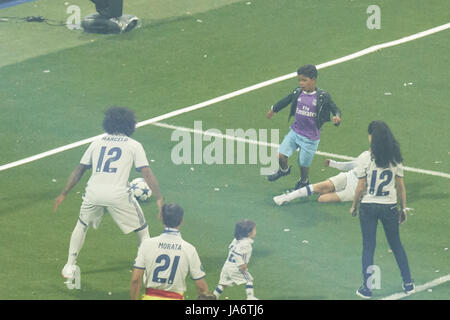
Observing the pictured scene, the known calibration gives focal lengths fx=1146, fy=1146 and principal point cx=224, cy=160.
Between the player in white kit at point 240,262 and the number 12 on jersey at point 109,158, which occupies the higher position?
the number 12 on jersey at point 109,158

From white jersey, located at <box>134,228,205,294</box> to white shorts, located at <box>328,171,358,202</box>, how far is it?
18.2 ft

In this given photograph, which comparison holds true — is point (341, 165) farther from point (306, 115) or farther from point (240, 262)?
point (240, 262)

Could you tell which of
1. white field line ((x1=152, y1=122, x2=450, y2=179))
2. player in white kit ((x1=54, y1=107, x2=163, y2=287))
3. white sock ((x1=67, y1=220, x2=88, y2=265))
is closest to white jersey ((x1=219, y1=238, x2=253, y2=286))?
player in white kit ((x1=54, y1=107, x2=163, y2=287))

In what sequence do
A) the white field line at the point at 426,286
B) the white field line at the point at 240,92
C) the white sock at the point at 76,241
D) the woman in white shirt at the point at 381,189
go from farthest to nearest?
1. the white field line at the point at 240,92
2. the white sock at the point at 76,241
3. the white field line at the point at 426,286
4. the woman in white shirt at the point at 381,189

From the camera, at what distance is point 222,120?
2205 centimetres

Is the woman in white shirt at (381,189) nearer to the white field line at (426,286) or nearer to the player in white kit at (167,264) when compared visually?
the white field line at (426,286)

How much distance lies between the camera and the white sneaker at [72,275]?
15.4m

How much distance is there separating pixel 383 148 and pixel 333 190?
377 centimetres

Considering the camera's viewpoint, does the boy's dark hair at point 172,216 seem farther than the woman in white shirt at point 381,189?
No

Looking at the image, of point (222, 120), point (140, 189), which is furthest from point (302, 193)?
point (222, 120)

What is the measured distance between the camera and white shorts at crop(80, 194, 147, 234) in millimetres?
15047

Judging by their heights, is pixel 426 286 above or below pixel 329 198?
below

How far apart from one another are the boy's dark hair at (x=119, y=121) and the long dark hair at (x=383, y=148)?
10.5ft

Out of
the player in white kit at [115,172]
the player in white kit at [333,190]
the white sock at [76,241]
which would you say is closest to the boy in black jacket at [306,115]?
the player in white kit at [333,190]
